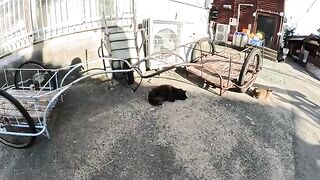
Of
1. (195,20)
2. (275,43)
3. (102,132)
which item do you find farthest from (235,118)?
(275,43)

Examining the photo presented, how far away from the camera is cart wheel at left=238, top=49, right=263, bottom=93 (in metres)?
8.02

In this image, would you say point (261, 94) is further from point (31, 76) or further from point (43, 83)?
point (31, 76)

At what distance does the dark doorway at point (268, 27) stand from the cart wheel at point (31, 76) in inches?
422

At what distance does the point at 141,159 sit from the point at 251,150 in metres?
2.22

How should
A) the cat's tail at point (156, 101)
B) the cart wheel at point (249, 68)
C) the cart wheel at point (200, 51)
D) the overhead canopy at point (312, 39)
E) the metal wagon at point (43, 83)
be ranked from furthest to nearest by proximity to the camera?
1. the overhead canopy at point (312, 39)
2. the cart wheel at point (200, 51)
3. the cart wheel at point (249, 68)
4. the cat's tail at point (156, 101)
5. the metal wagon at point (43, 83)

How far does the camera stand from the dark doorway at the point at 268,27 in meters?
14.8

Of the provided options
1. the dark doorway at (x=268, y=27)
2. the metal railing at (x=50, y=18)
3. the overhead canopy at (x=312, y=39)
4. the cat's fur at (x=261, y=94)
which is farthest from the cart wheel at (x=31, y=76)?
the overhead canopy at (x=312, y=39)

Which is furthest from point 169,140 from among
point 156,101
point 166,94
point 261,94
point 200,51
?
point 200,51

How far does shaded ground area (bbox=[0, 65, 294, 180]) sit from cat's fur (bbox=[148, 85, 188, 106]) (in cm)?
20

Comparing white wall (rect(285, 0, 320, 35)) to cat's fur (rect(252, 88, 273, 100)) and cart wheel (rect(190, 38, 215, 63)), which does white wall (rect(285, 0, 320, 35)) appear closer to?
cart wheel (rect(190, 38, 215, 63))

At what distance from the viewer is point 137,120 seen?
23.0 feet

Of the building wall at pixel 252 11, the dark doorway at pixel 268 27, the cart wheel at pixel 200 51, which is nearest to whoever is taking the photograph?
the cart wheel at pixel 200 51

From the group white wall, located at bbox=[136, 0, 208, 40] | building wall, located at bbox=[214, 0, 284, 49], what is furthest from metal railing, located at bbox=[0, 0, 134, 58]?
building wall, located at bbox=[214, 0, 284, 49]

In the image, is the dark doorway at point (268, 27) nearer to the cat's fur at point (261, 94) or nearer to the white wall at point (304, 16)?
the white wall at point (304, 16)
